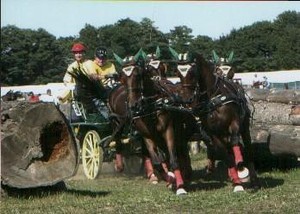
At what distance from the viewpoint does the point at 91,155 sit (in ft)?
41.5

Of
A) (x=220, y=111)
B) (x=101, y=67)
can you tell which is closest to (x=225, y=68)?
(x=220, y=111)

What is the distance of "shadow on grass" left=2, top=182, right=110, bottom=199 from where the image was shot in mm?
8938

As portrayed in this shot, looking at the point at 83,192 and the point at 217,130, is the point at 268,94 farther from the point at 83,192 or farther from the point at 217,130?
the point at 83,192

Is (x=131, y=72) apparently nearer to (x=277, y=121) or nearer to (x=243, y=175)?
(x=243, y=175)

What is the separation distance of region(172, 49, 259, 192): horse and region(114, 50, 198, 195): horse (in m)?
0.50

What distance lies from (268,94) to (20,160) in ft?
20.7

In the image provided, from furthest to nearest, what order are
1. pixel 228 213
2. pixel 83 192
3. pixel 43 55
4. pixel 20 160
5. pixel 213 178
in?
pixel 43 55 < pixel 213 178 < pixel 83 192 < pixel 20 160 < pixel 228 213

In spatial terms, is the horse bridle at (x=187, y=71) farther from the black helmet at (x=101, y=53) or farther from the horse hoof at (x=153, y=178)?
the black helmet at (x=101, y=53)

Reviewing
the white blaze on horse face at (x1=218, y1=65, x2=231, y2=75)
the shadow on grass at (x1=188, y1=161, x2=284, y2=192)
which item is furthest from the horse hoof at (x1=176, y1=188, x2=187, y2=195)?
the white blaze on horse face at (x1=218, y1=65, x2=231, y2=75)

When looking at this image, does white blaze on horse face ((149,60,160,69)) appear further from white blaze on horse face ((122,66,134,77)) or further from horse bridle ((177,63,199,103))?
horse bridle ((177,63,199,103))

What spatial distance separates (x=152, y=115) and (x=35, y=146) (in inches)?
73.3

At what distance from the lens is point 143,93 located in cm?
959

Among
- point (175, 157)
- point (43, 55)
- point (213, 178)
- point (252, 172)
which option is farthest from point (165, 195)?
point (43, 55)

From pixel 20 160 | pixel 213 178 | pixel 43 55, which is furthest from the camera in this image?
pixel 43 55
